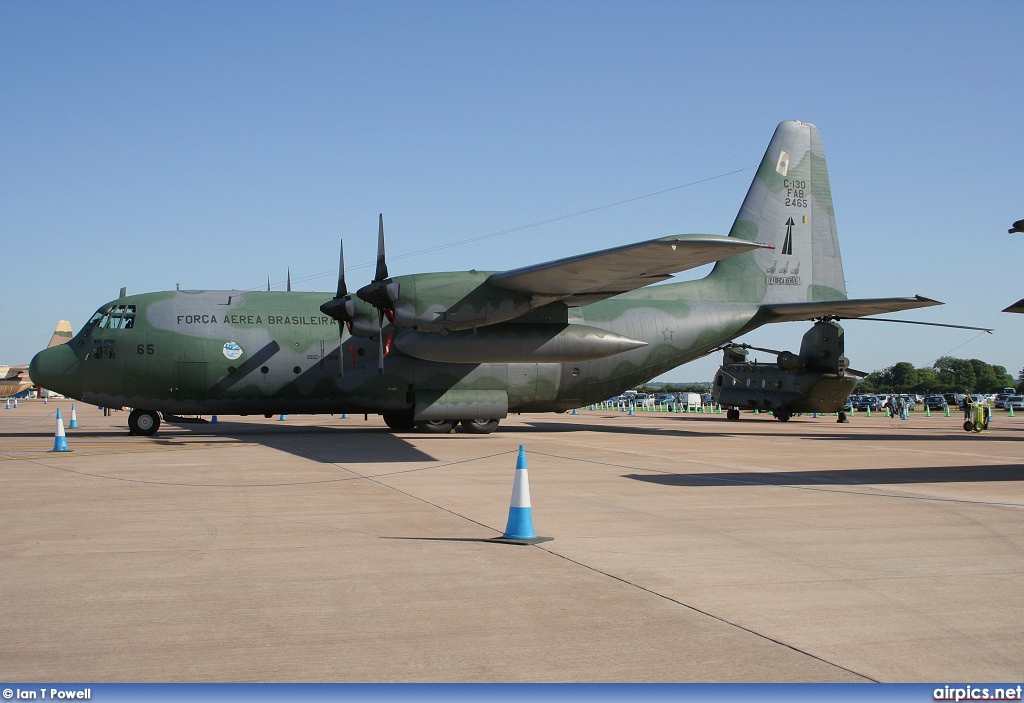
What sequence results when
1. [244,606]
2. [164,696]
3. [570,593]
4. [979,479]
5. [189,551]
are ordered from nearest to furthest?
[164,696] → [244,606] → [570,593] → [189,551] → [979,479]

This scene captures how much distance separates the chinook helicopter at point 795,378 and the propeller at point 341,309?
1678 centimetres

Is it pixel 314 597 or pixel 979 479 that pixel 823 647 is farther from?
pixel 979 479

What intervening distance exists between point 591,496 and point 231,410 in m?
14.8

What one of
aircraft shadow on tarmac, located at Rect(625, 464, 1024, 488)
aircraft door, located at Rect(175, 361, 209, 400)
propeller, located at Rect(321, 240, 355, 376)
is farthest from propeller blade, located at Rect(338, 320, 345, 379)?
aircraft shadow on tarmac, located at Rect(625, 464, 1024, 488)

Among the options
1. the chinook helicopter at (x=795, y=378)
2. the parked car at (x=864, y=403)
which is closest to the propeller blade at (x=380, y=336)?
the chinook helicopter at (x=795, y=378)

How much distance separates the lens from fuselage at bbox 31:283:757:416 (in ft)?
72.4

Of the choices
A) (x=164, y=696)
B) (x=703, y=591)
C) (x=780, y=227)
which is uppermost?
(x=780, y=227)

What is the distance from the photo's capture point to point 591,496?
1126cm

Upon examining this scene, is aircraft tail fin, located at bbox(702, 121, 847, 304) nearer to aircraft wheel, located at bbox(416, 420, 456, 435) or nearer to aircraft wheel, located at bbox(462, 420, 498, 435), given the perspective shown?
aircraft wheel, located at bbox(462, 420, 498, 435)

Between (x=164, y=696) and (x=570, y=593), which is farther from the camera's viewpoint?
(x=570, y=593)

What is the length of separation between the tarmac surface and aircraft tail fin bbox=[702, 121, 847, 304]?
13.8 m

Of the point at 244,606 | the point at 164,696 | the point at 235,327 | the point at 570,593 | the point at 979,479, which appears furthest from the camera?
the point at 235,327

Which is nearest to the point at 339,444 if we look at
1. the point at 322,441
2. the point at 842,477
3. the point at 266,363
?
the point at 322,441

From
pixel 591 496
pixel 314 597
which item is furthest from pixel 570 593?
pixel 591 496
